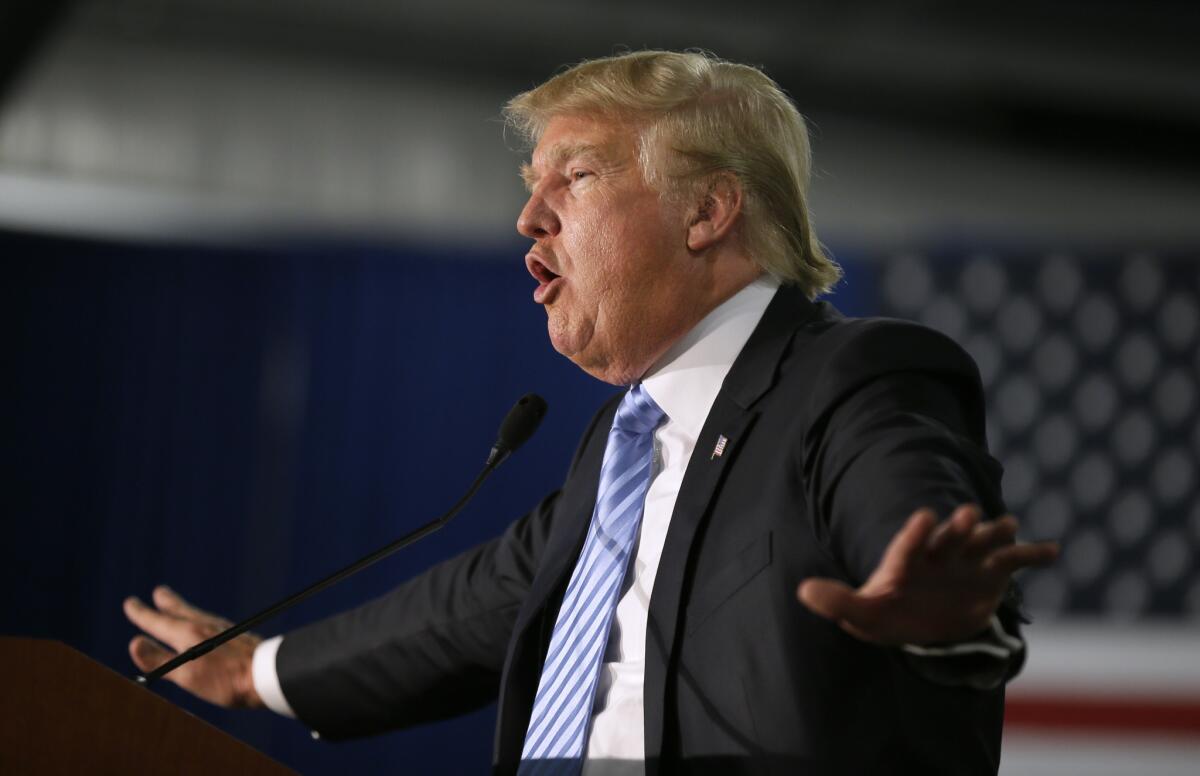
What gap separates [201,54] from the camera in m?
4.08

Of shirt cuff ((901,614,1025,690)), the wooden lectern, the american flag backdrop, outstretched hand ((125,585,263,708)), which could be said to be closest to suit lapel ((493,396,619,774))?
the wooden lectern

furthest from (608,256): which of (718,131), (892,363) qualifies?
(892,363)

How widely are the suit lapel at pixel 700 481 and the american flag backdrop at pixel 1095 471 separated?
2.17m

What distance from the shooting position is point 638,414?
140 centimetres

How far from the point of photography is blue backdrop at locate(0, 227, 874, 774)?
10.5 ft

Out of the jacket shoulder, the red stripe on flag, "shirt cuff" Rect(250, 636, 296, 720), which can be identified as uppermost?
the jacket shoulder

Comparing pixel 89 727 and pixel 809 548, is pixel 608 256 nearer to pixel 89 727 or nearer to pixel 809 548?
pixel 809 548

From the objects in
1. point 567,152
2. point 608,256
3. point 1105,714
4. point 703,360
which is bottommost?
point 1105,714

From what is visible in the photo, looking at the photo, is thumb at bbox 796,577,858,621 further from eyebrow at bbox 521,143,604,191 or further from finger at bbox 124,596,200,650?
finger at bbox 124,596,200,650

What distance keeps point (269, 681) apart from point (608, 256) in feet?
2.56

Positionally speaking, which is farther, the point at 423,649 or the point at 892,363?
the point at 423,649

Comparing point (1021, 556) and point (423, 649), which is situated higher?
point (1021, 556)

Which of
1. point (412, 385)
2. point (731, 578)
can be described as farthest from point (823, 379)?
point (412, 385)

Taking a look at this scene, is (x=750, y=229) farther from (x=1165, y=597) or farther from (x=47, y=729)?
(x=1165, y=597)
